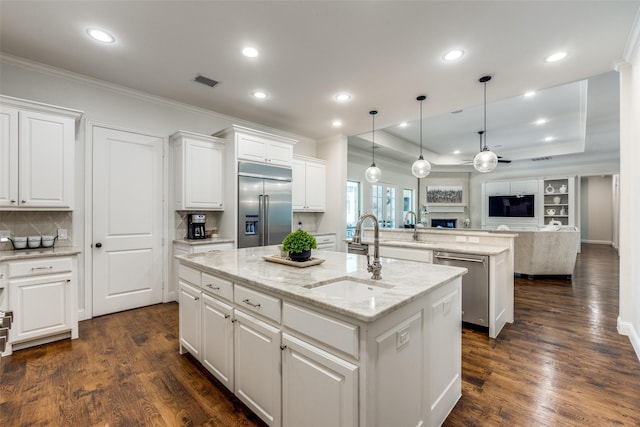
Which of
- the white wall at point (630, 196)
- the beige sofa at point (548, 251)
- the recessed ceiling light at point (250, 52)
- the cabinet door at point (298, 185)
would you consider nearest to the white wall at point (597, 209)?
the beige sofa at point (548, 251)

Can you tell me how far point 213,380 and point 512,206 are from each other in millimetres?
9946

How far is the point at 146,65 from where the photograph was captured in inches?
120

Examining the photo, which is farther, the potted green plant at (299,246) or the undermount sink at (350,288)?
the potted green plant at (299,246)

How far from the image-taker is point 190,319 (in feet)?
7.79

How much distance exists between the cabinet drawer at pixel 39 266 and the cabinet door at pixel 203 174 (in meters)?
1.44

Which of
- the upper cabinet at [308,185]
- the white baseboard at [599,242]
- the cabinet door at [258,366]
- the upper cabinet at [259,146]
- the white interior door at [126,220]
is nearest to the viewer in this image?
the cabinet door at [258,366]

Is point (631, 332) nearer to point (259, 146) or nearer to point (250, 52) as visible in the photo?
point (250, 52)

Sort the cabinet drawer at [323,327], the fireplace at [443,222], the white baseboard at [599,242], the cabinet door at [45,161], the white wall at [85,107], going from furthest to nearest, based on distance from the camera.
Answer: the white baseboard at [599,242], the fireplace at [443,222], the white wall at [85,107], the cabinet door at [45,161], the cabinet drawer at [323,327]

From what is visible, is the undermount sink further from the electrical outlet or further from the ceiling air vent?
the electrical outlet

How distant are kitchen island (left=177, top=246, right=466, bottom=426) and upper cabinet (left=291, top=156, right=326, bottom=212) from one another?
3.24m

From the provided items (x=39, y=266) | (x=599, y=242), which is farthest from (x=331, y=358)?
(x=599, y=242)

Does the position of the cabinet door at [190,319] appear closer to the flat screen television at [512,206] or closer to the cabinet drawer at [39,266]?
the cabinet drawer at [39,266]

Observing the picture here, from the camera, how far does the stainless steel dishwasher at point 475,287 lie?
292 cm

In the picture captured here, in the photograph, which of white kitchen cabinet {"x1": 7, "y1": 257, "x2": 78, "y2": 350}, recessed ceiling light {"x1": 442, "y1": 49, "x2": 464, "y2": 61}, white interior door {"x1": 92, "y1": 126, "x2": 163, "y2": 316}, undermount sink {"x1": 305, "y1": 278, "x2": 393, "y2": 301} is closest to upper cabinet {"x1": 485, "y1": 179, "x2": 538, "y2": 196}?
recessed ceiling light {"x1": 442, "y1": 49, "x2": 464, "y2": 61}
